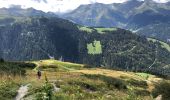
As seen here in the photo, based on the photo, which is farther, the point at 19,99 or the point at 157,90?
the point at 157,90

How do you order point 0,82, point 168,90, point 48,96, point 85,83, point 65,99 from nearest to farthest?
point 48,96
point 65,99
point 0,82
point 168,90
point 85,83

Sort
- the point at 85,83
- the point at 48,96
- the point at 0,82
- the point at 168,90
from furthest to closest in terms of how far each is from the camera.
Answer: the point at 85,83
the point at 168,90
the point at 0,82
the point at 48,96

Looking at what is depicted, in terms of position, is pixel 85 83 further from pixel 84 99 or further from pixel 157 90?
pixel 84 99

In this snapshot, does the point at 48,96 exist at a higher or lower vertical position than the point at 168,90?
higher

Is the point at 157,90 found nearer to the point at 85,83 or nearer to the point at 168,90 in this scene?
the point at 168,90

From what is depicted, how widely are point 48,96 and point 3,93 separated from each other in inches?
361

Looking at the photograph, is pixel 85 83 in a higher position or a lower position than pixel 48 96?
lower

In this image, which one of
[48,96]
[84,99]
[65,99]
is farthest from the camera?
[84,99]

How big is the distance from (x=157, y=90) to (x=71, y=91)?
767 centimetres

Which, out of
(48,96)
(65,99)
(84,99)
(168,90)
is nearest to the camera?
(48,96)

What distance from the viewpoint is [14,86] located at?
26.6 meters

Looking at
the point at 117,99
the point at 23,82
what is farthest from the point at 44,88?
the point at 23,82

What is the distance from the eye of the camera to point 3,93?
23.6 metres

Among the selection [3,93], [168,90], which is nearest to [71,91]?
[3,93]
